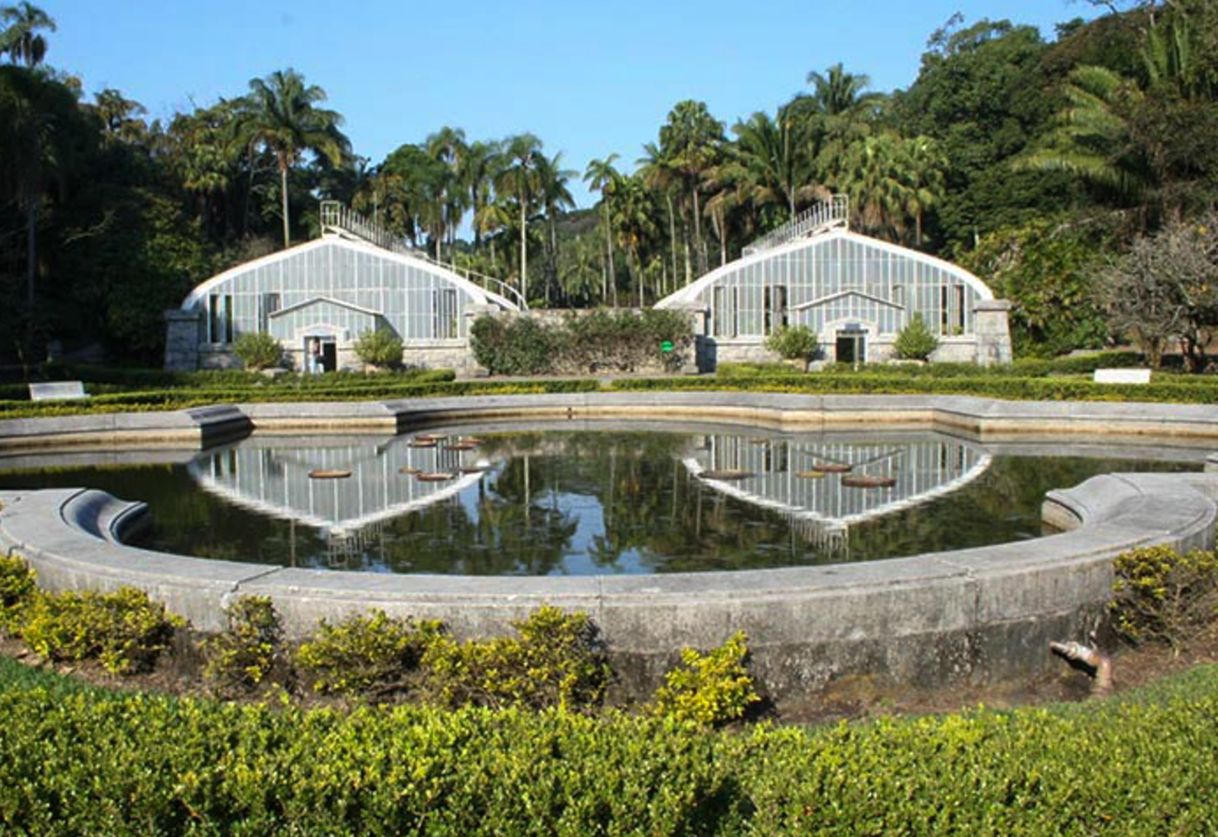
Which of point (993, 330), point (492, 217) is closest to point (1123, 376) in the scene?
point (993, 330)

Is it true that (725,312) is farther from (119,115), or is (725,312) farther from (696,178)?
(119,115)

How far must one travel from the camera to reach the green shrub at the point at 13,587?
24.9 ft

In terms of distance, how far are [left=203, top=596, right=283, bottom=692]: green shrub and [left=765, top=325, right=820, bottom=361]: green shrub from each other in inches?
1322

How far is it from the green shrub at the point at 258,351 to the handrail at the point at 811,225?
18.8 metres

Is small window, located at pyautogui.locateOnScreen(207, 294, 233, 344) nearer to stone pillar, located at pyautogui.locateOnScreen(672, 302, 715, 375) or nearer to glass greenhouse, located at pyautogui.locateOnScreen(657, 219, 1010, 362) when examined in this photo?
glass greenhouse, located at pyautogui.locateOnScreen(657, 219, 1010, 362)

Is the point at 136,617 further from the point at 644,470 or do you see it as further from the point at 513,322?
the point at 513,322

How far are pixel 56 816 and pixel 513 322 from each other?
36.5 m

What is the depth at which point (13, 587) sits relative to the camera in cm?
783

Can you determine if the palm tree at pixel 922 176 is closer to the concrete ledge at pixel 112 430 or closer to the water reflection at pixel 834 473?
the water reflection at pixel 834 473

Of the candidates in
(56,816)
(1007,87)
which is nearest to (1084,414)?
(56,816)

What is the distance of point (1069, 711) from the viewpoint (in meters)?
5.32

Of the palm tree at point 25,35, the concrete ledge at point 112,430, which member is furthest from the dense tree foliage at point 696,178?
the concrete ledge at point 112,430

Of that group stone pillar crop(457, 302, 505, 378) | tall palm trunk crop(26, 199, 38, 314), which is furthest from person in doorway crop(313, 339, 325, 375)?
tall palm trunk crop(26, 199, 38, 314)

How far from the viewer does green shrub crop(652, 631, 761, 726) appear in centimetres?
602
